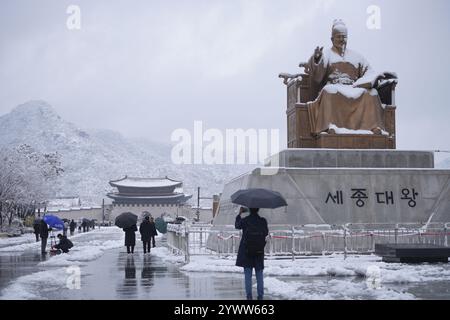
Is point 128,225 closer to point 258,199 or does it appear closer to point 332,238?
point 332,238

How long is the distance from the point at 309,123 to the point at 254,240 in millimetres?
9357

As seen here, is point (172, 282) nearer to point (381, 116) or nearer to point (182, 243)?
point (182, 243)

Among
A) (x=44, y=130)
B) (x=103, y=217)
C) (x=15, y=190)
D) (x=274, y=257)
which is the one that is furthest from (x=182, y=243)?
(x=44, y=130)

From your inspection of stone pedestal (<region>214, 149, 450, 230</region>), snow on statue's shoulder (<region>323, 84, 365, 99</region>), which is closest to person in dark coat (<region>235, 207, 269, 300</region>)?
stone pedestal (<region>214, 149, 450, 230</region>)

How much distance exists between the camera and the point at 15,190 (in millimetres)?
38938

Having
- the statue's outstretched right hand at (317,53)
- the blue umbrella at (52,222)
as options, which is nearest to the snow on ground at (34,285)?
the blue umbrella at (52,222)

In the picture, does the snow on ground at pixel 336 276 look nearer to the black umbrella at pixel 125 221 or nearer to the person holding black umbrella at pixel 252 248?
the person holding black umbrella at pixel 252 248

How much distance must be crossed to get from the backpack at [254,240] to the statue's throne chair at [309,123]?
863 cm

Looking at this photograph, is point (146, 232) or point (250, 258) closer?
point (250, 258)

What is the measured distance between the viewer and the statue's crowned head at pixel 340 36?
1698 centimetres

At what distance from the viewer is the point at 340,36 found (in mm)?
16969

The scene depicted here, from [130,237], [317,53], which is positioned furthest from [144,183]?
[317,53]
